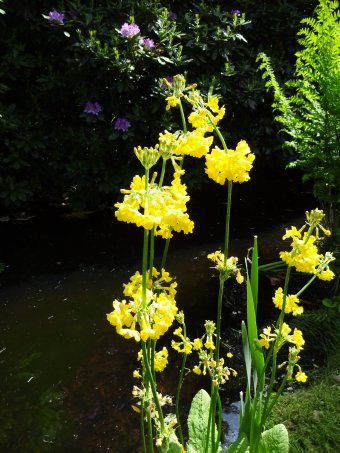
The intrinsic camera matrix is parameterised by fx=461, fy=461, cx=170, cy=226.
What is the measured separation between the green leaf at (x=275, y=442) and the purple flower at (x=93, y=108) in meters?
3.07

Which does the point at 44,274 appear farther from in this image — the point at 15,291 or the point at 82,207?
the point at 82,207

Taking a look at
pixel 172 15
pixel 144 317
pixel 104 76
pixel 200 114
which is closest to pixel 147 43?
pixel 104 76

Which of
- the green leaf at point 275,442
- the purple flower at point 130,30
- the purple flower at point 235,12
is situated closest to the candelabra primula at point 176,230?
the green leaf at point 275,442

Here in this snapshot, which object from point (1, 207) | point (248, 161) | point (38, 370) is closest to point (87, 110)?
point (1, 207)

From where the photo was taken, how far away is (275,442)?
5.47ft

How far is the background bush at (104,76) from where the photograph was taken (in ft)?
12.5

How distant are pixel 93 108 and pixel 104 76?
30cm

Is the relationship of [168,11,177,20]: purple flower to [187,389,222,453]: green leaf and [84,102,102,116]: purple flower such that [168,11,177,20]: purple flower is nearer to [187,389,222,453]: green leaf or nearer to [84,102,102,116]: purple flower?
[84,102,102,116]: purple flower

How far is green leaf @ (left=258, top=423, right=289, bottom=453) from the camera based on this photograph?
166 centimetres

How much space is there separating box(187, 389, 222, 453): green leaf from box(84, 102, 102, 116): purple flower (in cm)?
281

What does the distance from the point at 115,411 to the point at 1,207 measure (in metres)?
2.74

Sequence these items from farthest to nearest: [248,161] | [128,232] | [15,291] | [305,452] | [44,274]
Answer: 1. [128,232]
2. [44,274]
3. [15,291]
4. [305,452]
5. [248,161]

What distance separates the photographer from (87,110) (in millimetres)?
3984

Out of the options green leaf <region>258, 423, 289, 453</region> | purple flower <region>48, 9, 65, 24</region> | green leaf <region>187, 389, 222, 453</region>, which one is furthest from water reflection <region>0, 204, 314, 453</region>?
purple flower <region>48, 9, 65, 24</region>
